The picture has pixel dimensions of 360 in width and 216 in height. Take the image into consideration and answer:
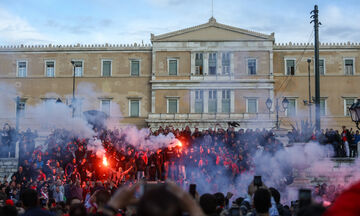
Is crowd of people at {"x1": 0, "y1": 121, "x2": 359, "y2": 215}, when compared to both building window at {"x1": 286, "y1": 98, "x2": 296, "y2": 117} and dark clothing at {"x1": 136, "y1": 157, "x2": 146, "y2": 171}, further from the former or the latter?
building window at {"x1": 286, "y1": 98, "x2": 296, "y2": 117}

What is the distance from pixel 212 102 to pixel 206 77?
2.39 meters

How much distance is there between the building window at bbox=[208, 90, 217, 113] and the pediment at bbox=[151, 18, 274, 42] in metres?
4.99

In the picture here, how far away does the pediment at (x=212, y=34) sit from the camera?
144 ft

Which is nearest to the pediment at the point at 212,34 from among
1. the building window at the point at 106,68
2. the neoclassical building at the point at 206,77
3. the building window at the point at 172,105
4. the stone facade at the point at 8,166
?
the neoclassical building at the point at 206,77

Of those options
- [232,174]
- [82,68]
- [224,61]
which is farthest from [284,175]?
[82,68]

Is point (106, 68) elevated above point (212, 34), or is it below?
below

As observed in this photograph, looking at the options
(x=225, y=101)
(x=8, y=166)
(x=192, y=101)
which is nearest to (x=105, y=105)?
(x=192, y=101)

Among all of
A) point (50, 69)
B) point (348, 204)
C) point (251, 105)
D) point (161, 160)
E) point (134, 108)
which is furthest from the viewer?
point (50, 69)

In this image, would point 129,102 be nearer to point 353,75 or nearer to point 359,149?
point 353,75

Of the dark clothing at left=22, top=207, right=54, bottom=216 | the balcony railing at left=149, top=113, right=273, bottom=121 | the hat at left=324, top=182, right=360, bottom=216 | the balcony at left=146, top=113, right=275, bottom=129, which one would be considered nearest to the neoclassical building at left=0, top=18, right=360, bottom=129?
the balcony railing at left=149, top=113, right=273, bottom=121

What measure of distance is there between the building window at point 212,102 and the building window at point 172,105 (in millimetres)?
3019

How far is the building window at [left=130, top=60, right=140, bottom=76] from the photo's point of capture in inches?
1784

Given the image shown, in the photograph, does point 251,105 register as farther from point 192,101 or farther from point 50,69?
point 50,69

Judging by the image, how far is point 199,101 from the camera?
4391cm
